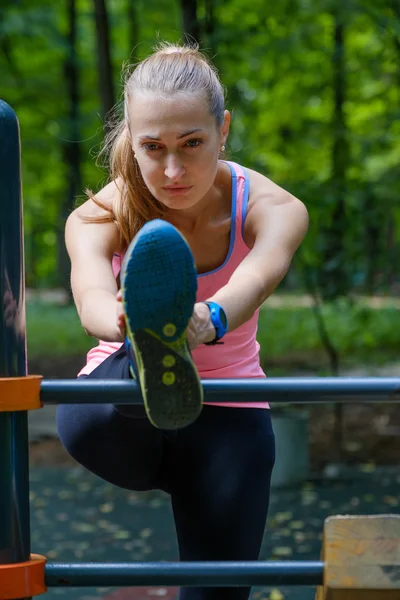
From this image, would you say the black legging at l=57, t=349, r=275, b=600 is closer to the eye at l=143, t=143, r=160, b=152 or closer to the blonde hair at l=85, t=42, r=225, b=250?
the blonde hair at l=85, t=42, r=225, b=250

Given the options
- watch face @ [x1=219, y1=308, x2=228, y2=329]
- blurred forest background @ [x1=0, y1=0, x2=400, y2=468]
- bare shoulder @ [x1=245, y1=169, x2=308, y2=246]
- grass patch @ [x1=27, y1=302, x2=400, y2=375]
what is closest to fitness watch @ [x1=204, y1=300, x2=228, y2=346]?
watch face @ [x1=219, y1=308, x2=228, y2=329]

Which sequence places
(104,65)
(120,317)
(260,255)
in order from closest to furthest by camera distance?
(120,317), (260,255), (104,65)

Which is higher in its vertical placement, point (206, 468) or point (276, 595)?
point (206, 468)

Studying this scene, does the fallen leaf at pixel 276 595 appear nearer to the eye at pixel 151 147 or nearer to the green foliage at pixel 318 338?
the eye at pixel 151 147

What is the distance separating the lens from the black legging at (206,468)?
2119mm

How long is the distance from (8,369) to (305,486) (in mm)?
5021

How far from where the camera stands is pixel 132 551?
521 centimetres

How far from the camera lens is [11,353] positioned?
5.96 ft

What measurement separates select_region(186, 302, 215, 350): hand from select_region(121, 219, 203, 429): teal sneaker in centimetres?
7

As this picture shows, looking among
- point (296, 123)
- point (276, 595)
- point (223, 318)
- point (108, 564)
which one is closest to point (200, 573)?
point (108, 564)

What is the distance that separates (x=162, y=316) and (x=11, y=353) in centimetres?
39

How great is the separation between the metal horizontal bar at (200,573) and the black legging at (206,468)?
34 centimetres

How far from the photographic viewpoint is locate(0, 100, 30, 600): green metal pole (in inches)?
70.9

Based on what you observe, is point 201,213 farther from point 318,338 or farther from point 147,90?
point 318,338
